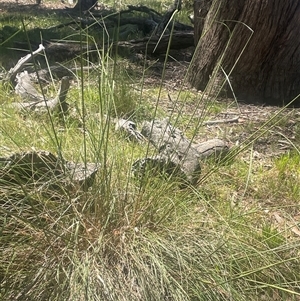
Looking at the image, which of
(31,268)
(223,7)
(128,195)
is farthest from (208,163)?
(223,7)

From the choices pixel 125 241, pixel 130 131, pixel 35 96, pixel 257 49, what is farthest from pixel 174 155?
pixel 257 49

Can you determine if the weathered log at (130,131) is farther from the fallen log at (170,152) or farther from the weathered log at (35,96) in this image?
the weathered log at (35,96)

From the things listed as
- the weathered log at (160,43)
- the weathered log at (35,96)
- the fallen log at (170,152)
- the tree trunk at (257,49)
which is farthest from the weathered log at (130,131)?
the weathered log at (160,43)

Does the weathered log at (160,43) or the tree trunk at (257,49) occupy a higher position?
the tree trunk at (257,49)

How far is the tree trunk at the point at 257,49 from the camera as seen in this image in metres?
4.35

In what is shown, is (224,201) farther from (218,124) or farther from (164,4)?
(164,4)

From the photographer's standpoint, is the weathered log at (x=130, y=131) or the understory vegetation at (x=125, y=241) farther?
the weathered log at (x=130, y=131)

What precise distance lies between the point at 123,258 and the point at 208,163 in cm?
138

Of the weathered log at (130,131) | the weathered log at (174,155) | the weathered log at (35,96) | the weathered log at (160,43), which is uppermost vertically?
the weathered log at (174,155)

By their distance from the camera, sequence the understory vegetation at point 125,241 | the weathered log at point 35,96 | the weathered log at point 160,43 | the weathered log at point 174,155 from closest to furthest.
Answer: the understory vegetation at point 125,241, the weathered log at point 174,155, the weathered log at point 35,96, the weathered log at point 160,43

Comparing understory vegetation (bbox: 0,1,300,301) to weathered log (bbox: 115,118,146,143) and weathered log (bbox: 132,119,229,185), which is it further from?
weathered log (bbox: 115,118,146,143)

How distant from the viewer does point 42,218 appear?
6.48 feet

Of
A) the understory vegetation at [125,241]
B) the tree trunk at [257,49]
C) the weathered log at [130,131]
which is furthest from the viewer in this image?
the tree trunk at [257,49]

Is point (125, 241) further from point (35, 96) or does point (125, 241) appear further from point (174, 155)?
point (35, 96)
